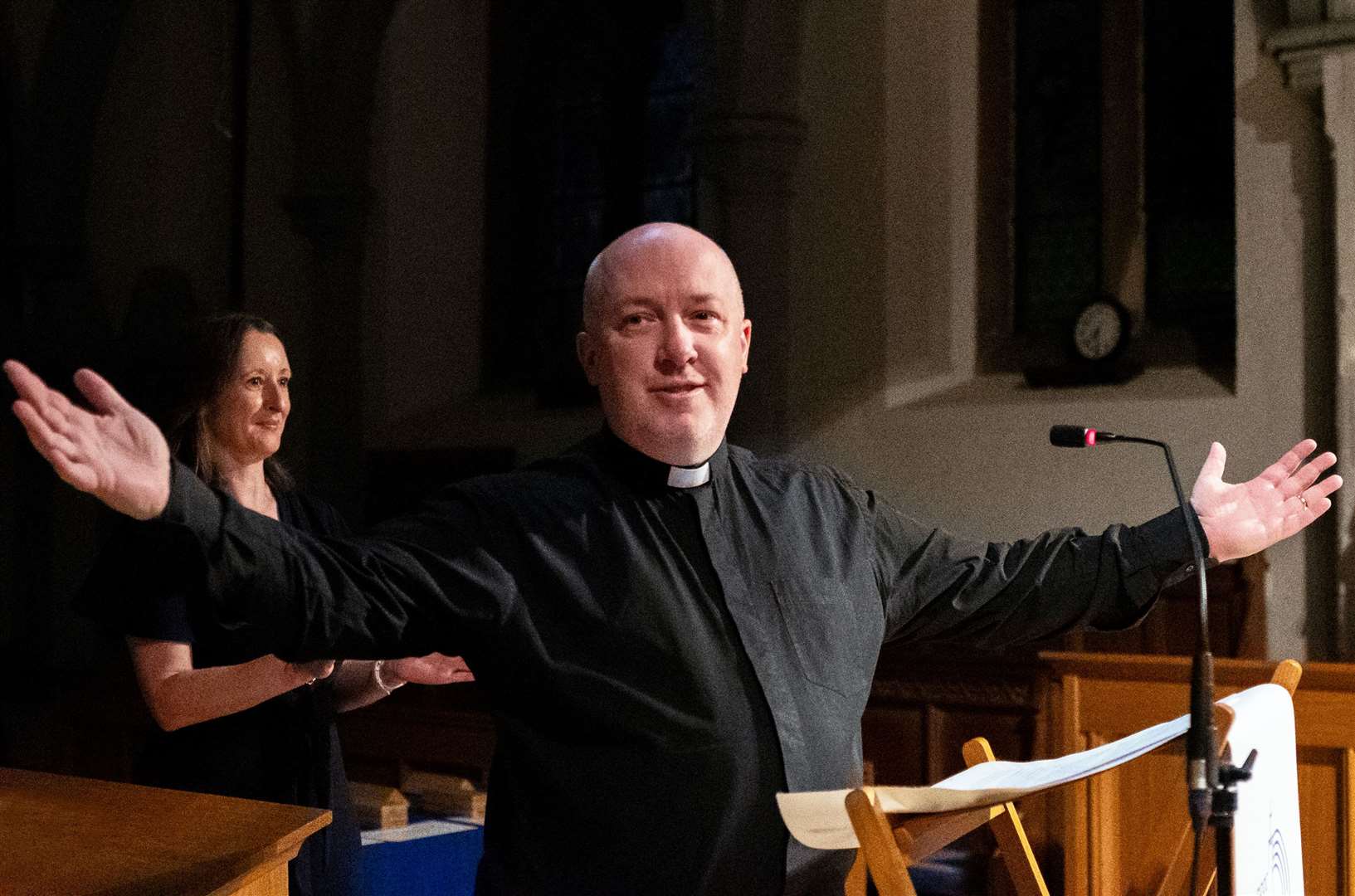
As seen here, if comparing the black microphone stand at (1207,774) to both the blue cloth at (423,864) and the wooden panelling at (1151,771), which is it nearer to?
the wooden panelling at (1151,771)

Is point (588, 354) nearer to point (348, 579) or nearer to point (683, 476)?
point (683, 476)

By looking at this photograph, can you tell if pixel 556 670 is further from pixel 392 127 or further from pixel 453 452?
pixel 392 127

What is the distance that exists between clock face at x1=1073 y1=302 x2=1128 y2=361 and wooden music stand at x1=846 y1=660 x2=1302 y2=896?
4196 mm

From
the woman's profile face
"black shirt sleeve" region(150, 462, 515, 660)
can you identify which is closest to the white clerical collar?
"black shirt sleeve" region(150, 462, 515, 660)

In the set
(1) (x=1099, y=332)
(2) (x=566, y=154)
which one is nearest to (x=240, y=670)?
(1) (x=1099, y=332)

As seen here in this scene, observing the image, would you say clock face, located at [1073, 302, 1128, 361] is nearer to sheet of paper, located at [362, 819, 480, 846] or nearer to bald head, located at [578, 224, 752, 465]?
sheet of paper, located at [362, 819, 480, 846]

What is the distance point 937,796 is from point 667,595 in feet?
1.78

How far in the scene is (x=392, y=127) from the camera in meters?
8.82

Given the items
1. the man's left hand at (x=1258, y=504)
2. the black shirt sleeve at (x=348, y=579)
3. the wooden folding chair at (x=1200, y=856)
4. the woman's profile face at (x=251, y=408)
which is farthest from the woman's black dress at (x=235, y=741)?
the man's left hand at (x=1258, y=504)

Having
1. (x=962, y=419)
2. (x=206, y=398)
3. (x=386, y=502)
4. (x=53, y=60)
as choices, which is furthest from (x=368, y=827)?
(x=53, y=60)

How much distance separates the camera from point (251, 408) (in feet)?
8.80

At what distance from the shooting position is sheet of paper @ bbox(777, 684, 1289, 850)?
1588 mm

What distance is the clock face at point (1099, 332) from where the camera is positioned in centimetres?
644

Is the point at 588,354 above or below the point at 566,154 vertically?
below
